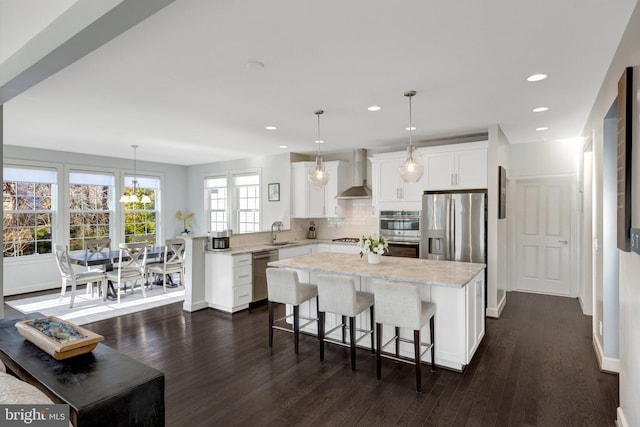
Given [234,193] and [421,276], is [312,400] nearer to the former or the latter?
[421,276]

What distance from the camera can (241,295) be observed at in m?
5.14

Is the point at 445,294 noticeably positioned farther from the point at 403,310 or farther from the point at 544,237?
the point at 544,237

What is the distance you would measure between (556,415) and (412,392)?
1004 mm

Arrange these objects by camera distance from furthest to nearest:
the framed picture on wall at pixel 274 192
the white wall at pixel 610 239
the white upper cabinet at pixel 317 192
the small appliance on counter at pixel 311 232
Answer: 1. the small appliance on counter at pixel 311 232
2. the framed picture on wall at pixel 274 192
3. the white upper cabinet at pixel 317 192
4. the white wall at pixel 610 239

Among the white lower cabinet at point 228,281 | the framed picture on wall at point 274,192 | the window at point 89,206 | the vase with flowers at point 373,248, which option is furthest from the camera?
the framed picture on wall at point 274,192

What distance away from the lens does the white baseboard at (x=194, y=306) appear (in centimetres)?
509

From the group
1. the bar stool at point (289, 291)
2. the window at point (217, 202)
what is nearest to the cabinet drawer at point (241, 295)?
the bar stool at point (289, 291)

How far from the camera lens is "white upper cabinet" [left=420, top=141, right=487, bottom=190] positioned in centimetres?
488

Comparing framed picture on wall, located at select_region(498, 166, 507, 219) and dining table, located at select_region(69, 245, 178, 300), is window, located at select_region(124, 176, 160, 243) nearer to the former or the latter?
dining table, located at select_region(69, 245, 178, 300)

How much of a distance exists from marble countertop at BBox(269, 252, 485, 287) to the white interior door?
3068 mm

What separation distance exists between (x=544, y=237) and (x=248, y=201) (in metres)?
5.86

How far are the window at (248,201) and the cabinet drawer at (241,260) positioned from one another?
7.88 feet

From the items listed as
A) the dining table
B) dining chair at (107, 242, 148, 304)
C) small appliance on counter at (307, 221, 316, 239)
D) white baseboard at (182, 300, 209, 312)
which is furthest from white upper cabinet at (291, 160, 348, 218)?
dining chair at (107, 242, 148, 304)

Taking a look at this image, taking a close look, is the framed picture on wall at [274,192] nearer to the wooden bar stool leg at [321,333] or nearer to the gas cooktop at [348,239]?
the gas cooktop at [348,239]
